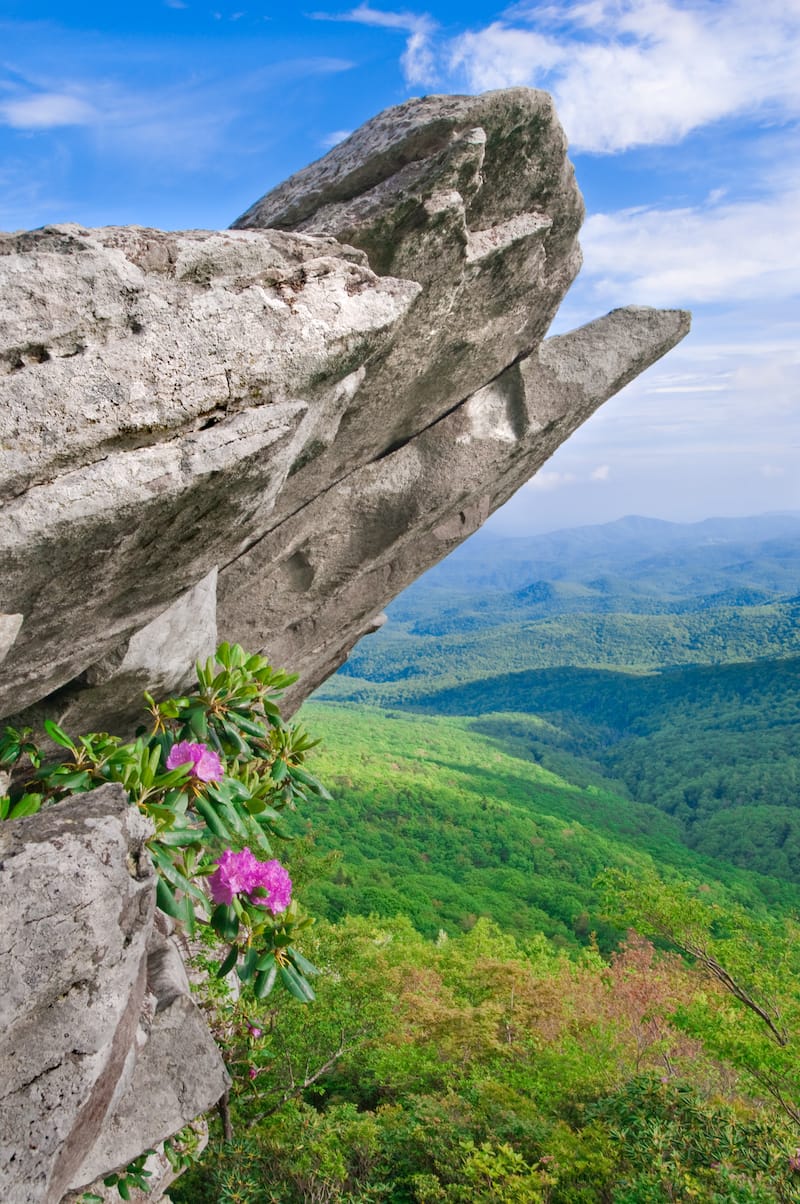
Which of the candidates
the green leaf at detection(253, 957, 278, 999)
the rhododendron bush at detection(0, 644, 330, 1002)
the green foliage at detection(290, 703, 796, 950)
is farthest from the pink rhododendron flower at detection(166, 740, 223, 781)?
the green foliage at detection(290, 703, 796, 950)

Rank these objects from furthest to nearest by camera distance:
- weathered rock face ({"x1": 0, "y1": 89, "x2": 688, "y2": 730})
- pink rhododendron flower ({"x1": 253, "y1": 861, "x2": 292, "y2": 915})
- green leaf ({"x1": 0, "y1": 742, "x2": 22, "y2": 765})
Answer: green leaf ({"x1": 0, "y1": 742, "x2": 22, "y2": 765})
pink rhododendron flower ({"x1": 253, "y1": 861, "x2": 292, "y2": 915})
weathered rock face ({"x1": 0, "y1": 89, "x2": 688, "y2": 730})

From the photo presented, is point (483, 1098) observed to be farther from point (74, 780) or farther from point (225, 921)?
point (74, 780)

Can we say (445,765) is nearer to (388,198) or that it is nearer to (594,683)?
(594,683)

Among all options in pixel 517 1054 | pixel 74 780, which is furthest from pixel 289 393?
pixel 517 1054

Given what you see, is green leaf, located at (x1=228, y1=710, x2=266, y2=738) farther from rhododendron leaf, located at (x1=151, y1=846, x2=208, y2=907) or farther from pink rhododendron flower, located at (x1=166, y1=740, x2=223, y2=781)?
rhododendron leaf, located at (x1=151, y1=846, x2=208, y2=907)

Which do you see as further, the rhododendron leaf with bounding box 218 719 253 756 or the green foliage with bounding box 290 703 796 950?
the green foliage with bounding box 290 703 796 950

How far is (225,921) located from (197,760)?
1188 millimetres

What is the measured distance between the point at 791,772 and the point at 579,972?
235ft

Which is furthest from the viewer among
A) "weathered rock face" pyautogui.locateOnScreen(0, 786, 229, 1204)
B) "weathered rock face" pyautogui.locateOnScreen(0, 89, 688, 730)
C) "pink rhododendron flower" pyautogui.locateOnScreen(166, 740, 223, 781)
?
"pink rhododendron flower" pyautogui.locateOnScreen(166, 740, 223, 781)

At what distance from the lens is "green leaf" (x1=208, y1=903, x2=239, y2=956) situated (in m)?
5.07

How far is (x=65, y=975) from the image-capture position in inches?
166

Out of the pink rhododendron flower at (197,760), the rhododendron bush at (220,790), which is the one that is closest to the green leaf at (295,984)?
the rhododendron bush at (220,790)

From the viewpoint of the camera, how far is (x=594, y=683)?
160875 millimetres

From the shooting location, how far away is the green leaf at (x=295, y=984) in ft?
16.6
